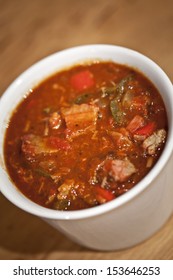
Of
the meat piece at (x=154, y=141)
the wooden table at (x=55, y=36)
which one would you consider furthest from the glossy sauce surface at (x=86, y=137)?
the wooden table at (x=55, y=36)

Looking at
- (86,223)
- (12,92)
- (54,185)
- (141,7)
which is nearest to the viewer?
(86,223)

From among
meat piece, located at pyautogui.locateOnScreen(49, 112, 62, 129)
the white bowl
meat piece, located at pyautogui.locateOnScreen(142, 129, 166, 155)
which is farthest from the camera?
meat piece, located at pyautogui.locateOnScreen(49, 112, 62, 129)

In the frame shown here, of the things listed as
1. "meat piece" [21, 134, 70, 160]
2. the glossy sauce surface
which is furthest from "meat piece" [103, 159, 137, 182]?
"meat piece" [21, 134, 70, 160]

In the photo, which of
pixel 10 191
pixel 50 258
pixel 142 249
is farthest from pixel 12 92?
pixel 142 249

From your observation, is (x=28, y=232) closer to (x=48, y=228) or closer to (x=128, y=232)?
(x=48, y=228)

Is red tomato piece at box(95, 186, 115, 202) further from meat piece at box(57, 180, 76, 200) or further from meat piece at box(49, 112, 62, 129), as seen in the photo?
meat piece at box(49, 112, 62, 129)

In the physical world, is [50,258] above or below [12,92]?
below
